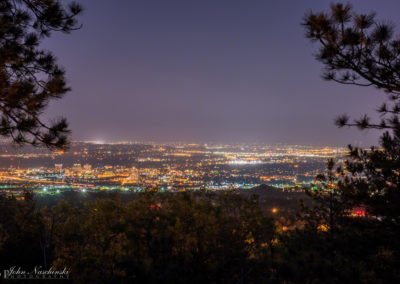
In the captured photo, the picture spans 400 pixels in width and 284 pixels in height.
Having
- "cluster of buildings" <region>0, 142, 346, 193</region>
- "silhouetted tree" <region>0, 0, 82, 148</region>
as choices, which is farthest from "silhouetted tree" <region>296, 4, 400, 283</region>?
"cluster of buildings" <region>0, 142, 346, 193</region>

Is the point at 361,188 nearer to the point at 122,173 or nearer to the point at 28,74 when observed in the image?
the point at 28,74

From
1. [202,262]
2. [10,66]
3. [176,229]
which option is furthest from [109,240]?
[10,66]

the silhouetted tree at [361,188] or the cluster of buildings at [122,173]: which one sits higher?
the silhouetted tree at [361,188]

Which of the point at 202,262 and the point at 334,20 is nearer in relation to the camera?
the point at 334,20

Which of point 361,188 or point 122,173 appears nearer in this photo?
point 361,188

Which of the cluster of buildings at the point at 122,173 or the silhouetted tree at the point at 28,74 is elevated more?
the silhouetted tree at the point at 28,74

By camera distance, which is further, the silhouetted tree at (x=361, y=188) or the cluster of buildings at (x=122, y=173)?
the cluster of buildings at (x=122, y=173)

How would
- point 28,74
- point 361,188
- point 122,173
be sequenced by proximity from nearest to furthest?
point 28,74 → point 361,188 → point 122,173

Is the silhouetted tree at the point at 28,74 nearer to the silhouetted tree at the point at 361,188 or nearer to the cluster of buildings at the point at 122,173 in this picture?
the silhouetted tree at the point at 361,188

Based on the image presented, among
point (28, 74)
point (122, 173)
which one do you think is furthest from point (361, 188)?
point (122, 173)

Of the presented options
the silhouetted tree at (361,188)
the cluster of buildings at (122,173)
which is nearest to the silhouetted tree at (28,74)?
the silhouetted tree at (361,188)

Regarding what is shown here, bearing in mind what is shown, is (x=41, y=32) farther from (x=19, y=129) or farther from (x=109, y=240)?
(x=109, y=240)
